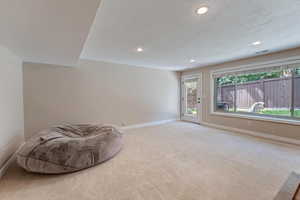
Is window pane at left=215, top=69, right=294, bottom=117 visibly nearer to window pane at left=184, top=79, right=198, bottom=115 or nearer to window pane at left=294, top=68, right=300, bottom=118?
window pane at left=294, top=68, right=300, bottom=118

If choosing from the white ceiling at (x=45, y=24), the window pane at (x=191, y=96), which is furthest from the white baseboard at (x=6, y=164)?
the window pane at (x=191, y=96)

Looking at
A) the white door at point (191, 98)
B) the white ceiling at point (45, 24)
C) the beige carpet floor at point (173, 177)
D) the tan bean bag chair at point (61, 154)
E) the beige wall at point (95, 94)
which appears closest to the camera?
the white ceiling at point (45, 24)

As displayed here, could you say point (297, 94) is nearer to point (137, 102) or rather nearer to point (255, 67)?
point (255, 67)

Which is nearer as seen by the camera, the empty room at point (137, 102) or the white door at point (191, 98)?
the empty room at point (137, 102)

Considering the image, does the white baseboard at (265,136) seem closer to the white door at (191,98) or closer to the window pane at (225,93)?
the window pane at (225,93)

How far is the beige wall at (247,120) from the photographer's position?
10.9 ft

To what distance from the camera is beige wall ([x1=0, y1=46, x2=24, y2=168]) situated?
2152mm

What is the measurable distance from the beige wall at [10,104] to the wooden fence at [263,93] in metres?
5.60

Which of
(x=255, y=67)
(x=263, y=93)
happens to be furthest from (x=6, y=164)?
(x=263, y=93)

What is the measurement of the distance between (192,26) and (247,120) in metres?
3.45

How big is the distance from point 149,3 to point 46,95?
11.1ft

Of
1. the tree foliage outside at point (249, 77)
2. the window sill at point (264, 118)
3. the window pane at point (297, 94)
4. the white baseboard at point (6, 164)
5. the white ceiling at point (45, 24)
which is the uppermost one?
the white ceiling at point (45, 24)

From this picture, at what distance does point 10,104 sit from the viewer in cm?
246

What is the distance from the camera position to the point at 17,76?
290cm
